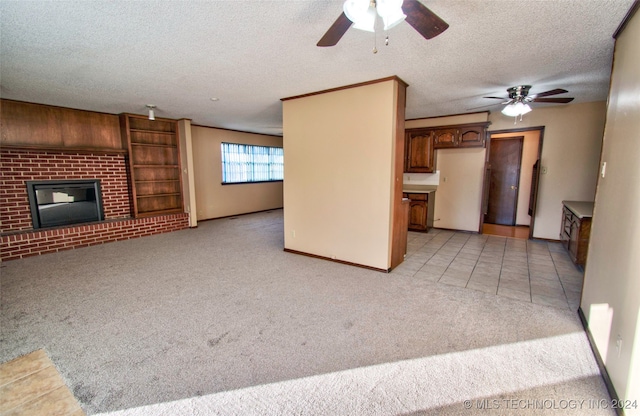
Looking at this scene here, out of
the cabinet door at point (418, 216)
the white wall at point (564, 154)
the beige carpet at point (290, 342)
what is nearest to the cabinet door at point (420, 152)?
the cabinet door at point (418, 216)

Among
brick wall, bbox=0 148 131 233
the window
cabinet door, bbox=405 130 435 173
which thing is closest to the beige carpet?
brick wall, bbox=0 148 131 233

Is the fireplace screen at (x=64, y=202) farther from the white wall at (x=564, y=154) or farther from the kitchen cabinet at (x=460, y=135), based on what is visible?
the white wall at (x=564, y=154)

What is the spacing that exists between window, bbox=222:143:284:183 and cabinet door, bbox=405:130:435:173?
452 centimetres

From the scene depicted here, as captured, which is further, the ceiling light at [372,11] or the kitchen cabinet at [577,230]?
the kitchen cabinet at [577,230]

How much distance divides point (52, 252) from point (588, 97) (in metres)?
8.75

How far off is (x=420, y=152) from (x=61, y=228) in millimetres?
6803

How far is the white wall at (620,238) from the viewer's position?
1.55m

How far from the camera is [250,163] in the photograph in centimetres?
830

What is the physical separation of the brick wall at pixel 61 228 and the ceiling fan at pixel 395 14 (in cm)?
546

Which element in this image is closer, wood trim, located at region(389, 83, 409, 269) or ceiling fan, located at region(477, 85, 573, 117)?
wood trim, located at region(389, 83, 409, 269)

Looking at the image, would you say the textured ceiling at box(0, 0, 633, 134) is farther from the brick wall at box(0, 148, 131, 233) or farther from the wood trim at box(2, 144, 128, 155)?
the brick wall at box(0, 148, 131, 233)

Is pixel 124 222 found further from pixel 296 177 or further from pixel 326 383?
pixel 326 383

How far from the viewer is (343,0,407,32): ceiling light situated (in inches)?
60.4

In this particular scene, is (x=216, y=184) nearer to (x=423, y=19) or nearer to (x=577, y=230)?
(x=423, y=19)
